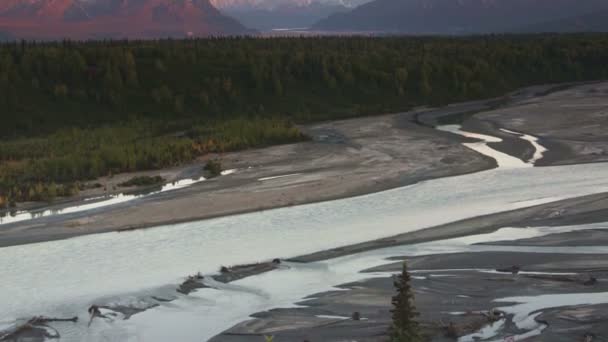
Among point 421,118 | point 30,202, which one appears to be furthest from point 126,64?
point 30,202

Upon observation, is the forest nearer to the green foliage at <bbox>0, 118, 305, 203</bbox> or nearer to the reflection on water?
the green foliage at <bbox>0, 118, 305, 203</bbox>

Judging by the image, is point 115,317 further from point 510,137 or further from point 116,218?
point 510,137

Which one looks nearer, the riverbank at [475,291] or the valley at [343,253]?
the riverbank at [475,291]

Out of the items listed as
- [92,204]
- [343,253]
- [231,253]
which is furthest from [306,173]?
[343,253]

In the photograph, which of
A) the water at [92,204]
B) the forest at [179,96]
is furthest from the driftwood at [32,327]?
the forest at [179,96]

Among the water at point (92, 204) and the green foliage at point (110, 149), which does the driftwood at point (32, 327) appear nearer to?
the water at point (92, 204)
